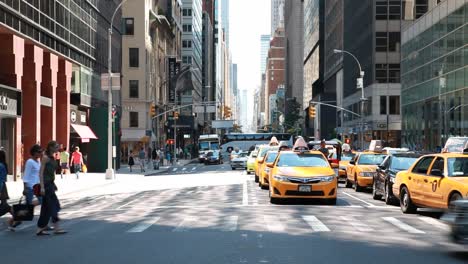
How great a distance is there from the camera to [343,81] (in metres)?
94.1

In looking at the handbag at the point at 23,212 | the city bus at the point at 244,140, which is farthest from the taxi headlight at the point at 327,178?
the city bus at the point at 244,140

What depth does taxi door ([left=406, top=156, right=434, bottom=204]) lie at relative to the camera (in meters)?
16.2

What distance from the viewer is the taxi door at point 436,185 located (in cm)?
1492

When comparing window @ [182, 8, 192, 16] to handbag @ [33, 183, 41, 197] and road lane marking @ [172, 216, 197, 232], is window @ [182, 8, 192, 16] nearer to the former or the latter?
road lane marking @ [172, 216, 197, 232]

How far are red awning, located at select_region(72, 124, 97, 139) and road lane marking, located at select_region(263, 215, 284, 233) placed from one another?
32885 millimetres

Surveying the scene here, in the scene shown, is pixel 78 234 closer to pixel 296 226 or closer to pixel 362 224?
pixel 296 226

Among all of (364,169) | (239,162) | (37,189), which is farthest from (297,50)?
(37,189)

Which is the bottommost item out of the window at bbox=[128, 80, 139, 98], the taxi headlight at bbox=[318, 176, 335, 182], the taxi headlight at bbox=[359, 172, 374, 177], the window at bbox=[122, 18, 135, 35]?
the taxi headlight at bbox=[359, 172, 374, 177]

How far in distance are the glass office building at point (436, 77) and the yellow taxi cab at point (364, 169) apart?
774 inches

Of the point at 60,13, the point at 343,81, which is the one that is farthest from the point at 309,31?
the point at 60,13

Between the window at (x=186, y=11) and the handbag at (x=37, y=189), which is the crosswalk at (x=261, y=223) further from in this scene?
the window at (x=186, y=11)

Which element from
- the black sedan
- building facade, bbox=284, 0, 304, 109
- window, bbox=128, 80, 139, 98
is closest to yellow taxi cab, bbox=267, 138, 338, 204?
the black sedan

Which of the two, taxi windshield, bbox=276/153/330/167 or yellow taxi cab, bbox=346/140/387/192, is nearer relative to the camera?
taxi windshield, bbox=276/153/330/167

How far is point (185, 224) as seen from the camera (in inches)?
585
